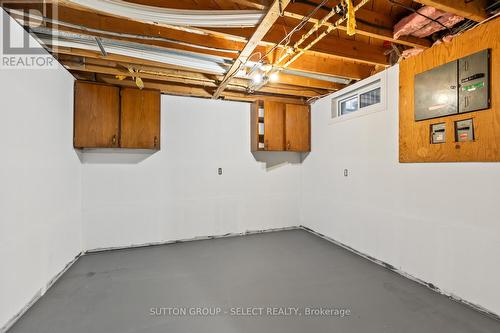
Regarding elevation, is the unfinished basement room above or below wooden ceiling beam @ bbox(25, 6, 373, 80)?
below

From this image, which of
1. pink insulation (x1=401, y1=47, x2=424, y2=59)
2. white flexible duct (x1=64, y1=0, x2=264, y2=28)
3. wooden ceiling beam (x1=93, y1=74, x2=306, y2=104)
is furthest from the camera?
wooden ceiling beam (x1=93, y1=74, x2=306, y2=104)

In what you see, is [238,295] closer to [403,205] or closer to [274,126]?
[403,205]

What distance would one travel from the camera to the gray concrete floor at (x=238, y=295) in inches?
70.4

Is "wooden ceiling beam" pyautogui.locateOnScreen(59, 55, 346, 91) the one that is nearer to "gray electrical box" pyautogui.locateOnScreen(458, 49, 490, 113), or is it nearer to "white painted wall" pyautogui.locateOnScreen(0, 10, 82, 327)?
"white painted wall" pyautogui.locateOnScreen(0, 10, 82, 327)

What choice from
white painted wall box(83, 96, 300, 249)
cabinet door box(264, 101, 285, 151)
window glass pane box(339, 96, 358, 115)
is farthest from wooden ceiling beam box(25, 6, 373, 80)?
white painted wall box(83, 96, 300, 249)

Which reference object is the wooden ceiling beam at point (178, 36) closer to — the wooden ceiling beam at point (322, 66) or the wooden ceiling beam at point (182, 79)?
the wooden ceiling beam at point (322, 66)

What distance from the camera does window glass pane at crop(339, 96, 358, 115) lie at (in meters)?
3.37

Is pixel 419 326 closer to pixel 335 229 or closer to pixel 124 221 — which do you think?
pixel 335 229

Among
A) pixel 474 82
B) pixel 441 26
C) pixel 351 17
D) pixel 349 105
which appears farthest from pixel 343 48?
pixel 349 105

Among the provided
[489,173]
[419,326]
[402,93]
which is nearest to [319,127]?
[402,93]

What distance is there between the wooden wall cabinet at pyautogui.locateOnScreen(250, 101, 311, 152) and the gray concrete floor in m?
1.66

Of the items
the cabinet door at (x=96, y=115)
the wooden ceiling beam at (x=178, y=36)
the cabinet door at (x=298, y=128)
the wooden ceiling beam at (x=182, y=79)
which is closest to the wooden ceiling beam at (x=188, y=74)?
the wooden ceiling beam at (x=182, y=79)

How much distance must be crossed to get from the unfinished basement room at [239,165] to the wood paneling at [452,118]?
0.01 metres

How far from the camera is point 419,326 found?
5.82ft
